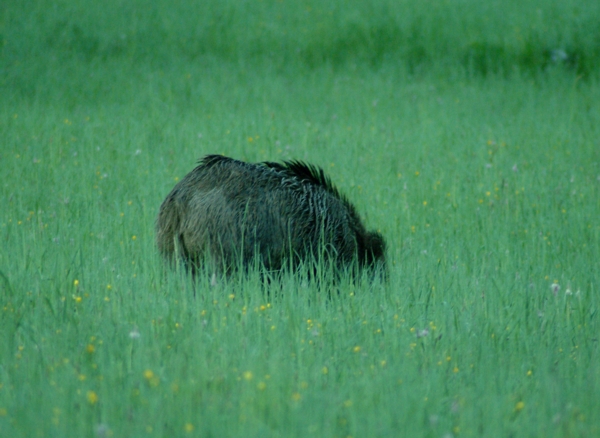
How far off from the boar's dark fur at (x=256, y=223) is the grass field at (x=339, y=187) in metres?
0.24

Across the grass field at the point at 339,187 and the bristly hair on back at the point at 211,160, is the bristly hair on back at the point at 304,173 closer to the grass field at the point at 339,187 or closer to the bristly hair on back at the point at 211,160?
the bristly hair on back at the point at 211,160

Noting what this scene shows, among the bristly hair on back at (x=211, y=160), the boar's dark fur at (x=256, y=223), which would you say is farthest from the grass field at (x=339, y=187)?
the bristly hair on back at (x=211, y=160)

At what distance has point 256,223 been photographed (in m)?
4.73

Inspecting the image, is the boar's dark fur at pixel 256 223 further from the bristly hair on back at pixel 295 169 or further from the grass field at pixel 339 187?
the grass field at pixel 339 187

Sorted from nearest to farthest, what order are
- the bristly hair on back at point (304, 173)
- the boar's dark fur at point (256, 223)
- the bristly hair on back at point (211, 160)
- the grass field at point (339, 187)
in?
the grass field at point (339, 187)
the boar's dark fur at point (256, 223)
the bristly hair on back at point (211, 160)
the bristly hair on back at point (304, 173)

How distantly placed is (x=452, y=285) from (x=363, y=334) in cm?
124

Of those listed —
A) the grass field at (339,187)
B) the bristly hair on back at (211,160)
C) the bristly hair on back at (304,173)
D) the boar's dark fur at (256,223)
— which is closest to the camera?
the grass field at (339,187)

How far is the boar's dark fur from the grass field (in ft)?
0.78

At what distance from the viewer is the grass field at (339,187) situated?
3.05m

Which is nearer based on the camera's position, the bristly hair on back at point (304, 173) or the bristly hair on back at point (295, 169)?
the bristly hair on back at point (295, 169)

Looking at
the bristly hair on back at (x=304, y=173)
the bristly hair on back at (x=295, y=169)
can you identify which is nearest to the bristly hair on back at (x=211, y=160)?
the bristly hair on back at (x=295, y=169)

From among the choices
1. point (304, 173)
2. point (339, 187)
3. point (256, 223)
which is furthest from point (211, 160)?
point (339, 187)

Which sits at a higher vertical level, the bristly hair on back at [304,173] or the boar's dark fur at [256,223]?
the bristly hair on back at [304,173]

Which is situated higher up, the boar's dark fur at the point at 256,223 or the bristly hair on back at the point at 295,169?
the bristly hair on back at the point at 295,169
